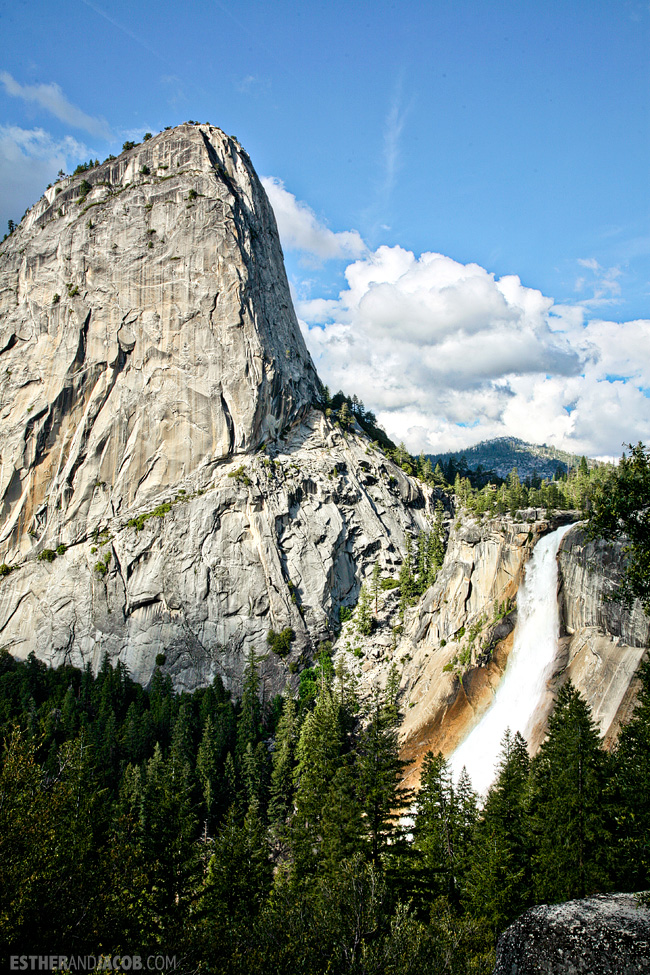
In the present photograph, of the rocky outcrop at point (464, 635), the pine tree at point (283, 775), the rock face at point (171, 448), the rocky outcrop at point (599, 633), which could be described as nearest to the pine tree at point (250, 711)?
the rock face at point (171, 448)

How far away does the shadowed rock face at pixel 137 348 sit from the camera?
73.8 meters

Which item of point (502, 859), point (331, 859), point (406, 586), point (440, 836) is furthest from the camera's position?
point (406, 586)

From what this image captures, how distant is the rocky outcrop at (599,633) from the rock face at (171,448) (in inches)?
1266

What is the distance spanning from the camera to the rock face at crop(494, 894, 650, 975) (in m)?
Answer: 5.71

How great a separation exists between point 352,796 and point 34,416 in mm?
74403

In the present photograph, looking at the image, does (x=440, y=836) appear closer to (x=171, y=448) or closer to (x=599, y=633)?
(x=599, y=633)

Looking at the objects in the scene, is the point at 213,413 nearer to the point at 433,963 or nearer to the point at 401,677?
the point at 401,677

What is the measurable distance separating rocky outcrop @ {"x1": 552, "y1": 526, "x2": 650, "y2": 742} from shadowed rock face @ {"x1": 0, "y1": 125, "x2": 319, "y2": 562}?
46.2 metres

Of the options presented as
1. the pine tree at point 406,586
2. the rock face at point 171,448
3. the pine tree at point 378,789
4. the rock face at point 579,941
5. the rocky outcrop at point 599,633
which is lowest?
the pine tree at point 378,789

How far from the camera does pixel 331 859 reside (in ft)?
61.9

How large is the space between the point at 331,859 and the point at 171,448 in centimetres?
6151

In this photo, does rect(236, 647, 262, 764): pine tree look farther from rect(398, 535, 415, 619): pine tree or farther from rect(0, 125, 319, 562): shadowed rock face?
rect(0, 125, 319, 562): shadowed rock face

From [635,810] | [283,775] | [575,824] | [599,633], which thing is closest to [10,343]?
[283,775]

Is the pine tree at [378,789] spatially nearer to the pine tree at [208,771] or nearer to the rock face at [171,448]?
the pine tree at [208,771]
